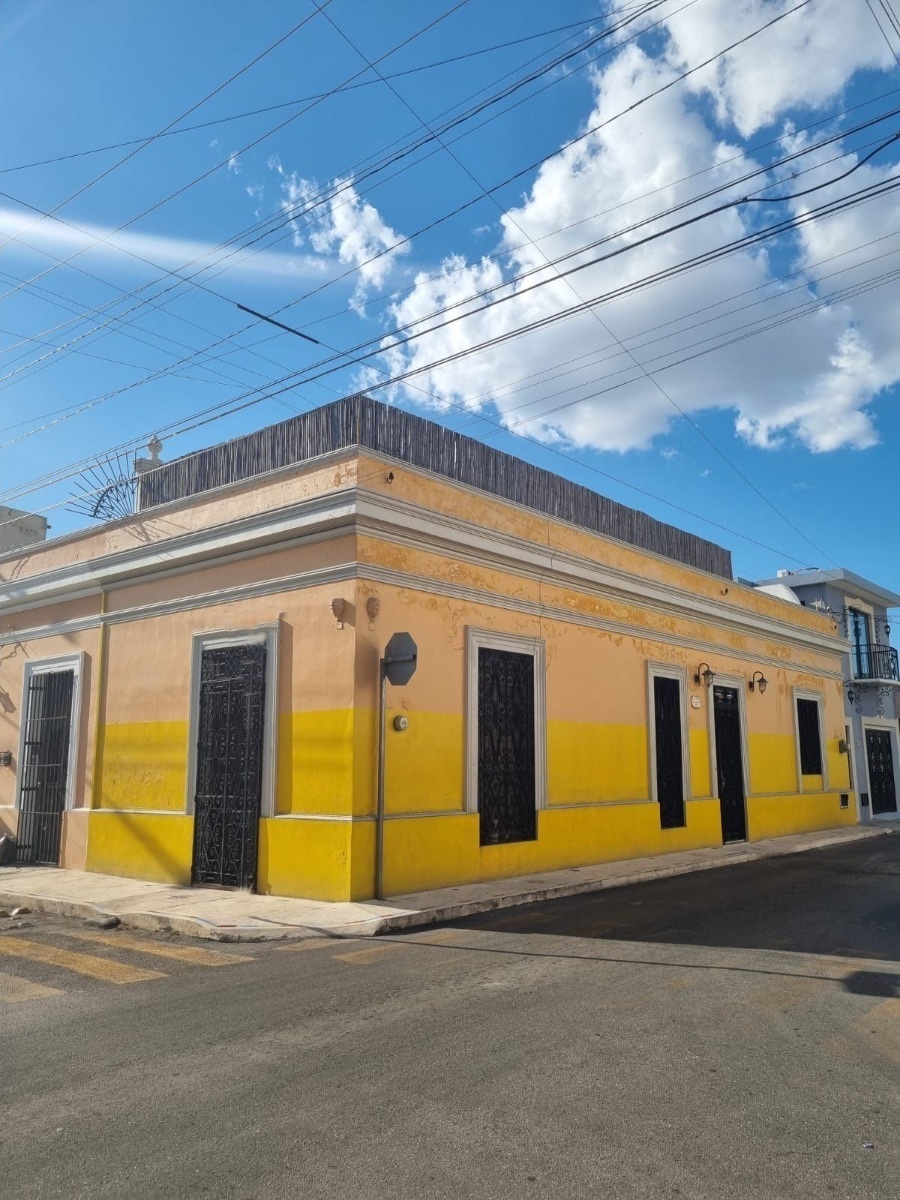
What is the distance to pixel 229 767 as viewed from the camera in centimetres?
1167

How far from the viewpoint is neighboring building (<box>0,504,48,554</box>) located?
20484 millimetres

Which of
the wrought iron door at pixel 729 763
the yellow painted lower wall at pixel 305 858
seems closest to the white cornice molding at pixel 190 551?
the yellow painted lower wall at pixel 305 858

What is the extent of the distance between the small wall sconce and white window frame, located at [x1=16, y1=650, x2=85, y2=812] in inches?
552

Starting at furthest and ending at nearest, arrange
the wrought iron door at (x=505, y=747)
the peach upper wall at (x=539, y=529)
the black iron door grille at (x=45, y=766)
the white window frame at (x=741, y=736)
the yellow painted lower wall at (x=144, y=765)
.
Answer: the white window frame at (x=741, y=736), the black iron door grille at (x=45, y=766), the yellow painted lower wall at (x=144, y=765), the wrought iron door at (x=505, y=747), the peach upper wall at (x=539, y=529)

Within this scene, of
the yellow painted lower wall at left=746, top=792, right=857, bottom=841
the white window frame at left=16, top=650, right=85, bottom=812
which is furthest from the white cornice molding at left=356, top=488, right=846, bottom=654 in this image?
the white window frame at left=16, top=650, right=85, bottom=812

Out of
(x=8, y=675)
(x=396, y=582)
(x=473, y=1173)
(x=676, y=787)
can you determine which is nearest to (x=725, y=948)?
(x=473, y=1173)

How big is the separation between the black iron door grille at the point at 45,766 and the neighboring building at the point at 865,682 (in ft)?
72.0

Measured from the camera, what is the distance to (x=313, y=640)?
36.1ft

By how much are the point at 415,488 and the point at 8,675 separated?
9.26 meters

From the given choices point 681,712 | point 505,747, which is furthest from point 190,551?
point 681,712

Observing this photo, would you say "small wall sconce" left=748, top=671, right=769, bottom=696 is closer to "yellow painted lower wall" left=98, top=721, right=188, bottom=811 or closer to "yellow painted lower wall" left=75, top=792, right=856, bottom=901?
"yellow painted lower wall" left=75, top=792, right=856, bottom=901

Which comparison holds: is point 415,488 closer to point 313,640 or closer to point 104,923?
point 313,640

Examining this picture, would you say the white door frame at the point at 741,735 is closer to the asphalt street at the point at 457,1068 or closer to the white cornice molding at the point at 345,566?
the white cornice molding at the point at 345,566

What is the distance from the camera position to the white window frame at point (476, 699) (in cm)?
1192
